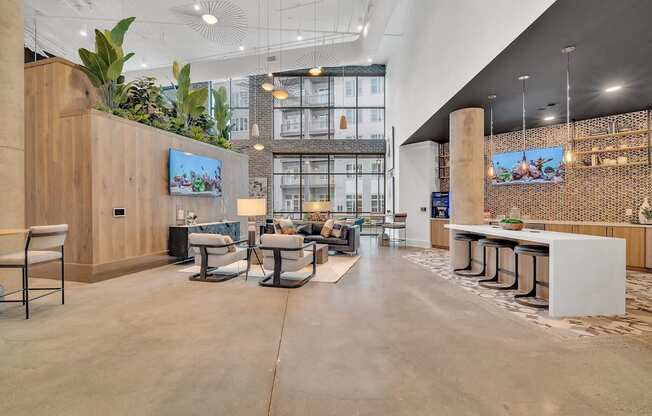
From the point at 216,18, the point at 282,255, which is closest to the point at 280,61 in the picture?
the point at 216,18

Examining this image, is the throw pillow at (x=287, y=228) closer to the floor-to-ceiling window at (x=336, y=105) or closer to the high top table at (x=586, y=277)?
the high top table at (x=586, y=277)

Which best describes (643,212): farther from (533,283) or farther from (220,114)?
(220,114)

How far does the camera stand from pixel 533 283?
14.6 ft

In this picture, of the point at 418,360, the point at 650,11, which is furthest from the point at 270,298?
the point at 650,11

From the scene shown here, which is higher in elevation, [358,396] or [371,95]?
[371,95]

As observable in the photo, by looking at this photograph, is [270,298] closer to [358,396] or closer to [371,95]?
[358,396]

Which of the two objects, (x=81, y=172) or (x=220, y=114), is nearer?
(x=81, y=172)

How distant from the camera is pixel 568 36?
3.52m

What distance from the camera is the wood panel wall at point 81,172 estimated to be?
520cm

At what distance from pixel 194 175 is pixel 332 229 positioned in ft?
12.0

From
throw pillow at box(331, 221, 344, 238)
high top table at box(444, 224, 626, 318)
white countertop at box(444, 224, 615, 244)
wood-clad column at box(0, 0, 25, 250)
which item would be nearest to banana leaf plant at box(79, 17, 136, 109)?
wood-clad column at box(0, 0, 25, 250)

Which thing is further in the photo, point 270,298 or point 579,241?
point 270,298

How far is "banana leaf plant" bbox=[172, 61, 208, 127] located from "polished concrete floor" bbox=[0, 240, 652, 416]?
5080mm

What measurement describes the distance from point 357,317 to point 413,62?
7.11 meters
